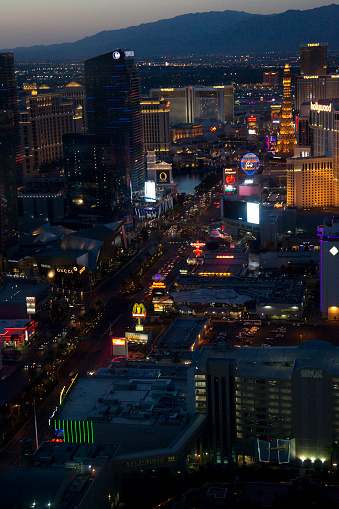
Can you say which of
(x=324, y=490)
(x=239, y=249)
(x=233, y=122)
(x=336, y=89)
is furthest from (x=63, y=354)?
(x=233, y=122)

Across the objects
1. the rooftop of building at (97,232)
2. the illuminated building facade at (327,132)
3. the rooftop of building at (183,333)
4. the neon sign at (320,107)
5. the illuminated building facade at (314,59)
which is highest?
the illuminated building facade at (314,59)

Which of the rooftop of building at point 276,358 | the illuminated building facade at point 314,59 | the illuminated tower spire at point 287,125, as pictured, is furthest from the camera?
the illuminated building facade at point 314,59

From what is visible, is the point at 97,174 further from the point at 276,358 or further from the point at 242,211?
the point at 276,358

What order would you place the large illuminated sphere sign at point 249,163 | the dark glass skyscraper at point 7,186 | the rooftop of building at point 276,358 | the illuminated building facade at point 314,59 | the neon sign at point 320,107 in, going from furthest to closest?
the illuminated building facade at point 314,59 < the large illuminated sphere sign at point 249,163 < the neon sign at point 320,107 < the dark glass skyscraper at point 7,186 < the rooftop of building at point 276,358

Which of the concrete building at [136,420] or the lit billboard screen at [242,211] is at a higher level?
the lit billboard screen at [242,211]

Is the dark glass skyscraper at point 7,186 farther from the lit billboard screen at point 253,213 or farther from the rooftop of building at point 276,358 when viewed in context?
the rooftop of building at point 276,358

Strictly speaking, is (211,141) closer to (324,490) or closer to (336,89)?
(336,89)

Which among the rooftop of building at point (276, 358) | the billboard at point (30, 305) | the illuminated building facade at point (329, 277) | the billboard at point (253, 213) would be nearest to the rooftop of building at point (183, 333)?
the illuminated building facade at point (329, 277)
